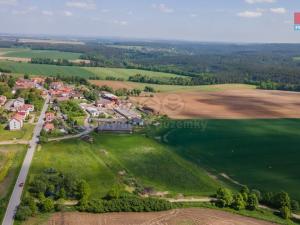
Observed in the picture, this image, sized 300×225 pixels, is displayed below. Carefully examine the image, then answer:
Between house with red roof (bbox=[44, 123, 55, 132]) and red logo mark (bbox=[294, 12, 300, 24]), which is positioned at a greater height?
red logo mark (bbox=[294, 12, 300, 24])

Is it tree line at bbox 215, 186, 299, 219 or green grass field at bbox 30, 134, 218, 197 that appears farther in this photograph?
green grass field at bbox 30, 134, 218, 197

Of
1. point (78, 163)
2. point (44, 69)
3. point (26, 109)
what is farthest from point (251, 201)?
point (44, 69)

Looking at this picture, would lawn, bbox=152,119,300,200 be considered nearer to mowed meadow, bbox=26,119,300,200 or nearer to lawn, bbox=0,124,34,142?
mowed meadow, bbox=26,119,300,200

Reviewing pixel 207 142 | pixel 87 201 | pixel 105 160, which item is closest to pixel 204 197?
pixel 87 201

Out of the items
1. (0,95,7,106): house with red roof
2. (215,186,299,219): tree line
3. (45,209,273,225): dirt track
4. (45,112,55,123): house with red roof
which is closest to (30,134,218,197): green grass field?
(215,186,299,219): tree line

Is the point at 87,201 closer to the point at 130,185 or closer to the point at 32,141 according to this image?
the point at 130,185

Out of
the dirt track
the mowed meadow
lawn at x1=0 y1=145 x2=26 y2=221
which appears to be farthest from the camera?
the mowed meadow

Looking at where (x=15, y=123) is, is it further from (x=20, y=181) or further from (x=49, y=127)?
(x=20, y=181)

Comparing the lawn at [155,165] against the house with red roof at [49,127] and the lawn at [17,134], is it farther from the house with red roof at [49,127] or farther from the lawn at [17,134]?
the lawn at [17,134]
